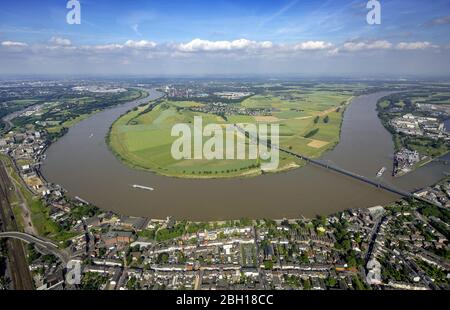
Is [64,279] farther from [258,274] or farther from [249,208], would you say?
[249,208]

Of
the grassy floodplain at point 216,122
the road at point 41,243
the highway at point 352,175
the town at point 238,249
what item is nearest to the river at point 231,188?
the highway at point 352,175

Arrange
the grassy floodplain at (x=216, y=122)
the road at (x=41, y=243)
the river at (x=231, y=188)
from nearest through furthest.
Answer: the road at (x=41, y=243), the river at (x=231, y=188), the grassy floodplain at (x=216, y=122)

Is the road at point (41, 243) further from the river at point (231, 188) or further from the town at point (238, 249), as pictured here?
the river at point (231, 188)

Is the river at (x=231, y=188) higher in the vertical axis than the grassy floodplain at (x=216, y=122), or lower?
lower

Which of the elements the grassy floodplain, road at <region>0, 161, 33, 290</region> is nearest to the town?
road at <region>0, 161, 33, 290</region>

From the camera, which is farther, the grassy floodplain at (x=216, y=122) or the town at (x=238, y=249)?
the grassy floodplain at (x=216, y=122)

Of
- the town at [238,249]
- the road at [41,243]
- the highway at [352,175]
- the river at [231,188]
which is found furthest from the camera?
the highway at [352,175]
